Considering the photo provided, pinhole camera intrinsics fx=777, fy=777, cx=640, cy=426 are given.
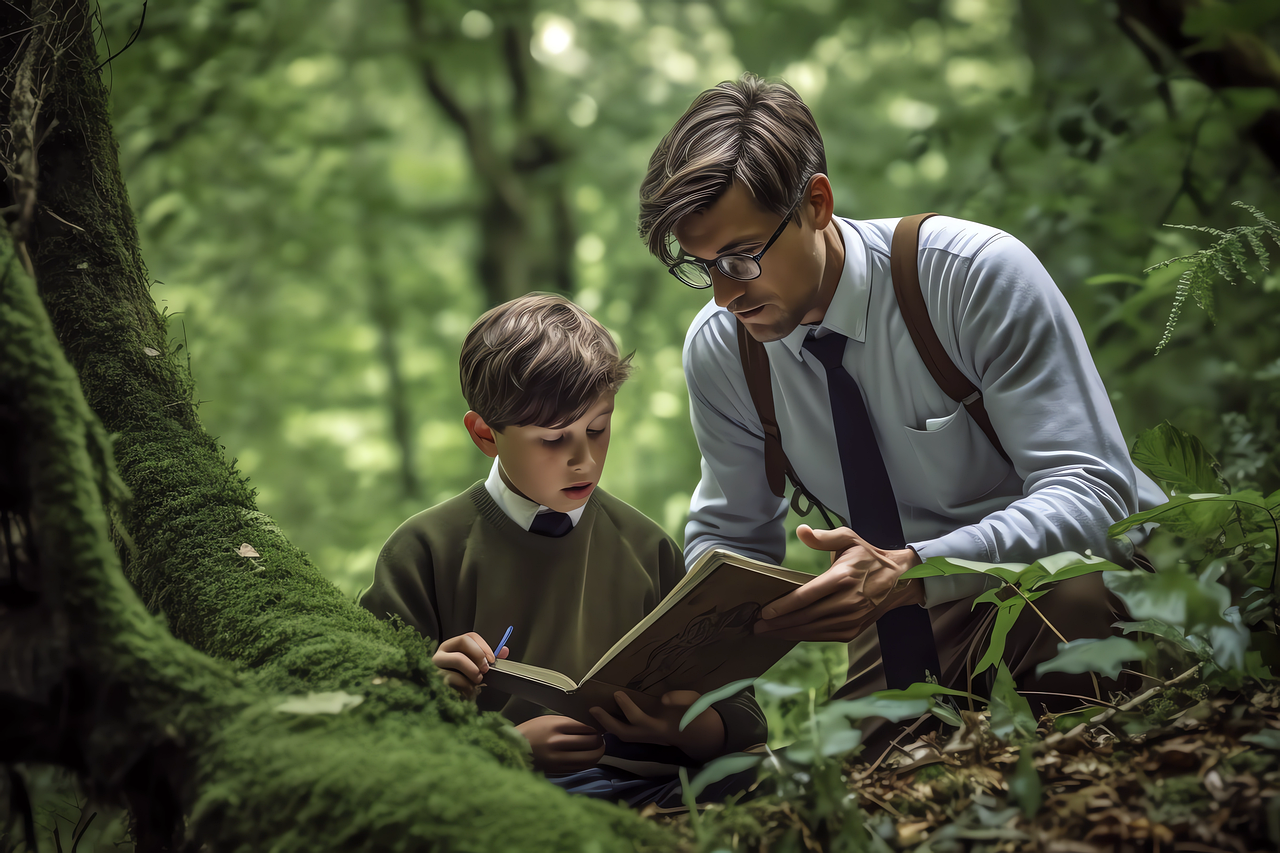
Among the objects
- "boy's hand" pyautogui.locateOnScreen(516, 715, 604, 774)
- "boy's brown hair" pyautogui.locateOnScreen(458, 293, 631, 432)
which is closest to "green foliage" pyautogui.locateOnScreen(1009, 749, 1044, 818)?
"boy's hand" pyautogui.locateOnScreen(516, 715, 604, 774)

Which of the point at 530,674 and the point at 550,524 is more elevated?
the point at 550,524

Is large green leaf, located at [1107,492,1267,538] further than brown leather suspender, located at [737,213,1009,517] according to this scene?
No

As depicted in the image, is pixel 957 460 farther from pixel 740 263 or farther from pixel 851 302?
pixel 740 263

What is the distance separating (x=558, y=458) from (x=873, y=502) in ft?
2.93

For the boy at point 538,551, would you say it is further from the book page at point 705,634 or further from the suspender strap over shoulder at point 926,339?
the suspender strap over shoulder at point 926,339

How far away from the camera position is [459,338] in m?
8.00

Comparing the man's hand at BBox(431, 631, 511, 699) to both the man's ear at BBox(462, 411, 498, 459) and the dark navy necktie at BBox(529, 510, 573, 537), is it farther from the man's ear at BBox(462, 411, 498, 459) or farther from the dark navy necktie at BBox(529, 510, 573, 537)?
the man's ear at BBox(462, 411, 498, 459)

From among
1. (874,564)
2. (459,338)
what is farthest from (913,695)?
(459,338)

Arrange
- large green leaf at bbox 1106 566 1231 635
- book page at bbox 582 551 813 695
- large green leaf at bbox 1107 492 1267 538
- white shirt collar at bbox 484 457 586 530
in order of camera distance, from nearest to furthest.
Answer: large green leaf at bbox 1106 566 1231 635 < large green leaf at bbox 1107 492 1267 538 < book page at bbox 582 551 813 695 < white shirt collar at bbox 484 457 586 530

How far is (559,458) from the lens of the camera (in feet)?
6.71

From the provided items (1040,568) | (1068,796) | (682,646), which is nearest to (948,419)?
(1040,568)

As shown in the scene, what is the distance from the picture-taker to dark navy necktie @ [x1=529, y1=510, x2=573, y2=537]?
213 cm

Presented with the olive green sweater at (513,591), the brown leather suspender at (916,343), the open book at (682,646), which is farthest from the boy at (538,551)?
the brown leather suspender at (916,343)

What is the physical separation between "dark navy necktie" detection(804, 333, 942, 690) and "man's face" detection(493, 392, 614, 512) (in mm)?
672
